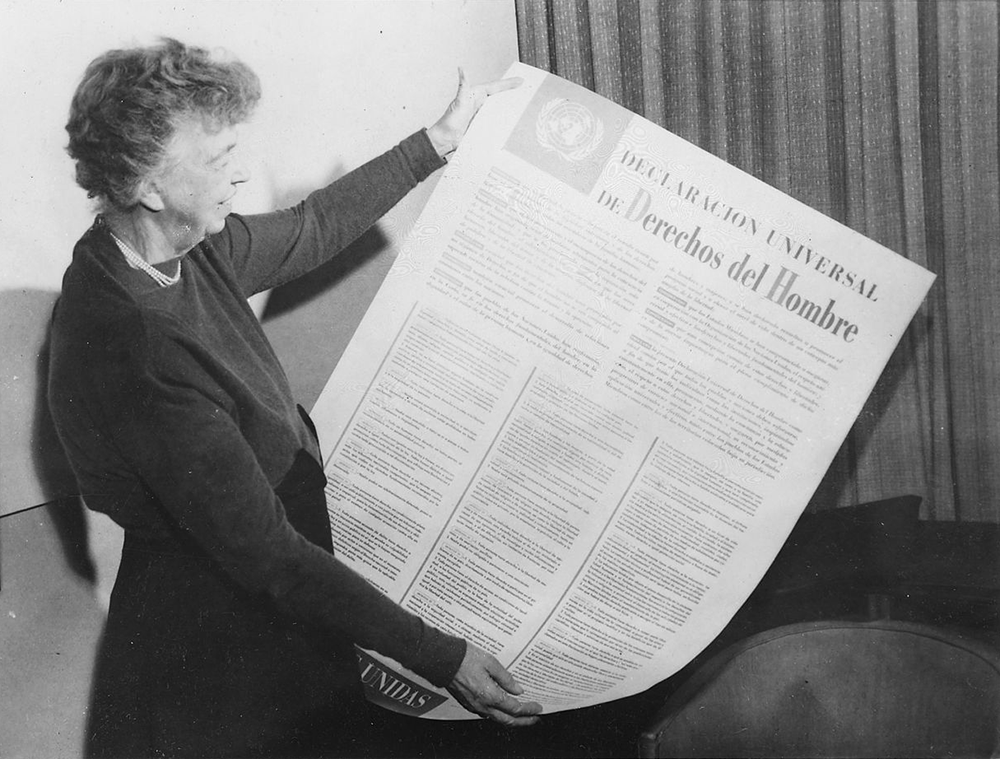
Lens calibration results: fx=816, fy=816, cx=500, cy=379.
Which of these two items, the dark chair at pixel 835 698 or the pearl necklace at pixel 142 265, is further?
the dark chair at pixel 835 698

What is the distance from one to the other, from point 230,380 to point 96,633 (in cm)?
31

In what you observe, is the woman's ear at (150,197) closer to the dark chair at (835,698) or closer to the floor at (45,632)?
the floor at (45,632)

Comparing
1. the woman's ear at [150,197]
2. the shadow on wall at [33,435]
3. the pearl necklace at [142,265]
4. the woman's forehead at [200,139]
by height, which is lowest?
the shadow on wall at [33,435]

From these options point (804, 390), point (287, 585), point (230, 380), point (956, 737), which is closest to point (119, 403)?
point (230, 380)

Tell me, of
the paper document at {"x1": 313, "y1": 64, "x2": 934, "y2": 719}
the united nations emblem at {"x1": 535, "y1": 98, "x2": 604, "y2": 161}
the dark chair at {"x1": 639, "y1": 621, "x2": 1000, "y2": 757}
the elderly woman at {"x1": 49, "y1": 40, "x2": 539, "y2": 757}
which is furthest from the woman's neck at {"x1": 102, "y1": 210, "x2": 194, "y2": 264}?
the dark chair at {"x1": 639, "y1": 621, "x2": 1000, "y2": 757}

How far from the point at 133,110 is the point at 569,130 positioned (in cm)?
40

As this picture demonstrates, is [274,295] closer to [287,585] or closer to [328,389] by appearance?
[328,389]

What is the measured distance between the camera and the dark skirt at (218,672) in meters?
0.81

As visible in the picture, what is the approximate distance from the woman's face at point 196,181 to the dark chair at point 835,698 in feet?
2.17

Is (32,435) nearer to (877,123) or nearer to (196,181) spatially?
(196,181)

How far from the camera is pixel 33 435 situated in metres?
0.78

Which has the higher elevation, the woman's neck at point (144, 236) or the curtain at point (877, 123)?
the curtain at point (877, 123)

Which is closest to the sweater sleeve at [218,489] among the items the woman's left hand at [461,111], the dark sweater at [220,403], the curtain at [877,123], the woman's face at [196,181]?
the dark sweater at [220,403]

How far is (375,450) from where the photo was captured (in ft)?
2.74
